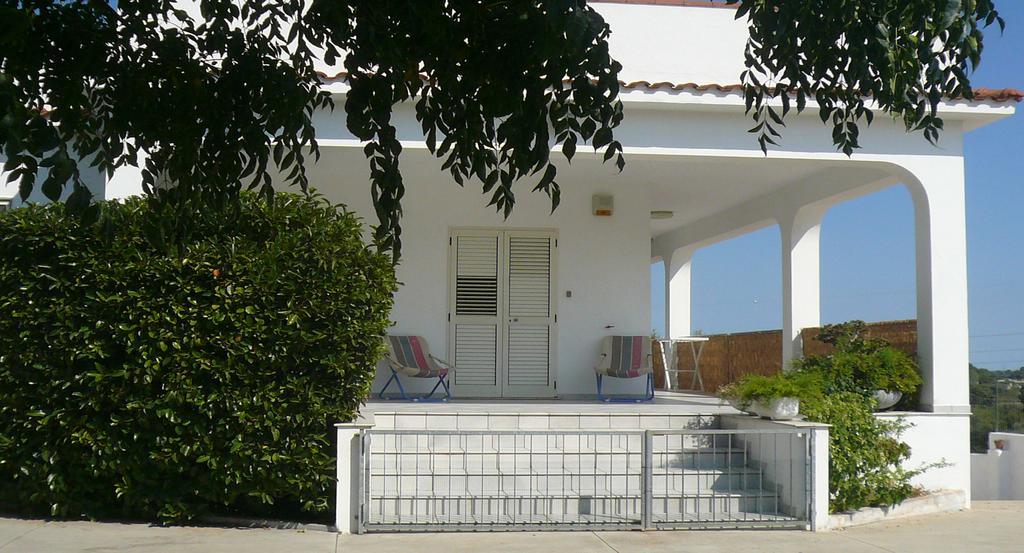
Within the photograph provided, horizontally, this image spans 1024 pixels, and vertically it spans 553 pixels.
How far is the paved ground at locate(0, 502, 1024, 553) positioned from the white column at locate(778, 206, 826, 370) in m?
5.10

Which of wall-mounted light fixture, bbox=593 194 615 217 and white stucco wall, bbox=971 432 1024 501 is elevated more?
wall-mounted light fixture, bbox=593 194 615 217

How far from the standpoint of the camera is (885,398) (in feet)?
34.5

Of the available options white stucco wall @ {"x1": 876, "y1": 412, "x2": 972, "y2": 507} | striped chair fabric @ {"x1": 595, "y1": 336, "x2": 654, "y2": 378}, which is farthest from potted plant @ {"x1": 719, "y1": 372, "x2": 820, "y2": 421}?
striped chair fabric @ {"x1": 595, "y1": 336, "x2": 654, "y2": 378}

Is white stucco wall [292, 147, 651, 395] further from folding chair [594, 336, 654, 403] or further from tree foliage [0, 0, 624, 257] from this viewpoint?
tree foliage [0, 0, 624, 257]

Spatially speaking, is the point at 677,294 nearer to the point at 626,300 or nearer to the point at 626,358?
the point at 626,300

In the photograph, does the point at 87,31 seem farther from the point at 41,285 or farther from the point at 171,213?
the point at 41,285

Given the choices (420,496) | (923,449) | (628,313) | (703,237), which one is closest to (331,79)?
(420,496)

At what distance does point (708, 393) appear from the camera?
1702 centimetres

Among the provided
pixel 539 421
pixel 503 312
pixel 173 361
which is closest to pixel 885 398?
pixel 539 421

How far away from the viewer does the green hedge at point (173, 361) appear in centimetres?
826

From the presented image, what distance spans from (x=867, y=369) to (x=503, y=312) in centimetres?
481

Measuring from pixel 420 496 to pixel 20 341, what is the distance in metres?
3.41

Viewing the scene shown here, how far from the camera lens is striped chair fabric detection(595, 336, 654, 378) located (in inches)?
502

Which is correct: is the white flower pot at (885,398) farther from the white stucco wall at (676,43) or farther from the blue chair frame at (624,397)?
the white stucco wall at (676,43)
